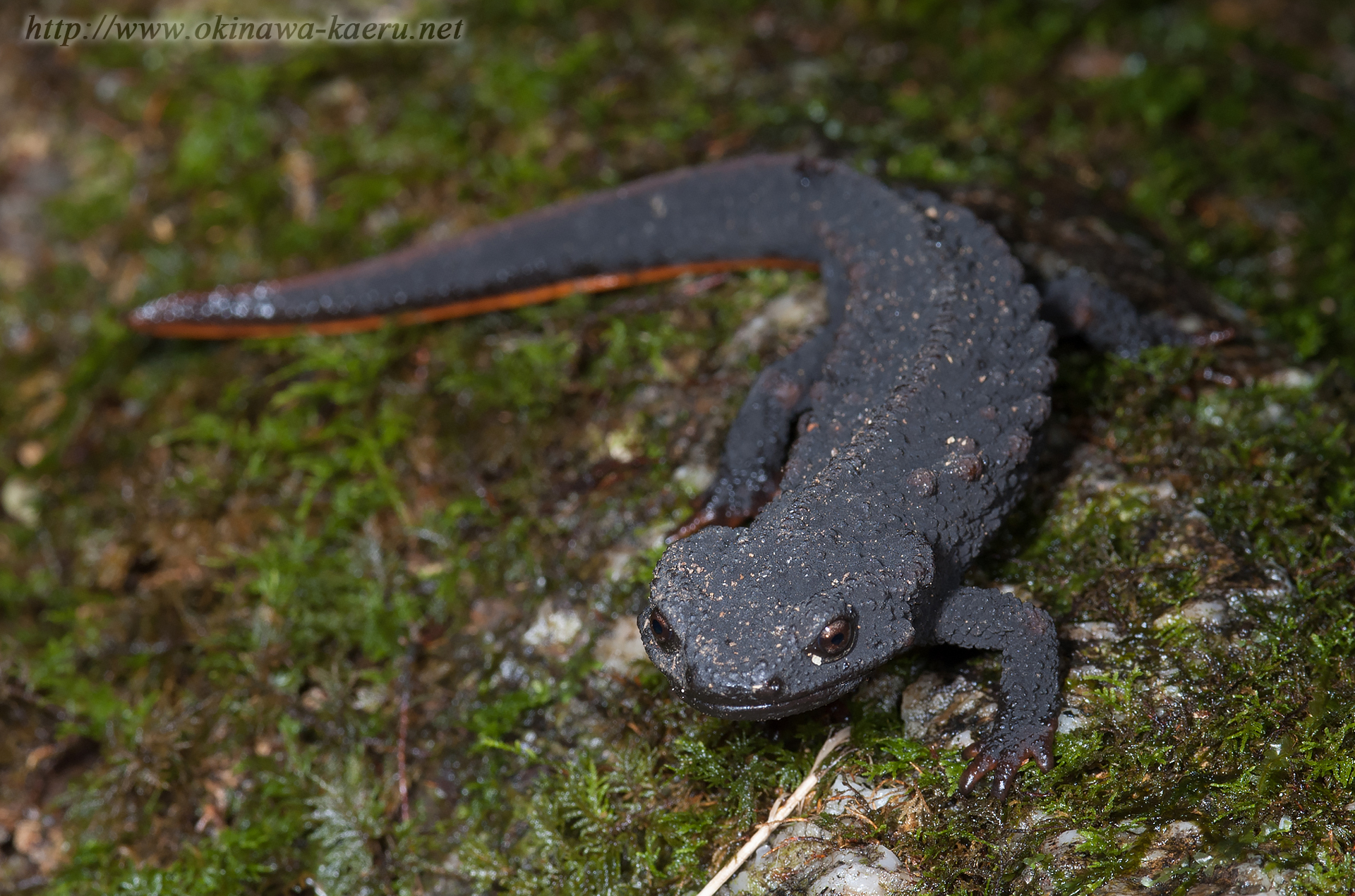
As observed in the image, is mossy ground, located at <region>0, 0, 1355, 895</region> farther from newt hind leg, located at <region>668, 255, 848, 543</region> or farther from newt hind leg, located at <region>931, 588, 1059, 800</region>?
newt hind leg, located at <region>668, 255, 848, 543</region>

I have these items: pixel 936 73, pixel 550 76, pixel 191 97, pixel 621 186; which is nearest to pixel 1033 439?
pixel 621 186

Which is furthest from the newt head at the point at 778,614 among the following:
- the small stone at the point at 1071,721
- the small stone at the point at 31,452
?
the small stone at the point at 31,452

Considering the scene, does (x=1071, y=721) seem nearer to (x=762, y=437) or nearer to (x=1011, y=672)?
(x=1011, y=672)

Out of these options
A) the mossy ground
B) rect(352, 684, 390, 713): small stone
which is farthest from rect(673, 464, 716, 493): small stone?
rect(352, 684, 390, 713): small stone

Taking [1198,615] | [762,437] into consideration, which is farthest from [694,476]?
[1198,615]

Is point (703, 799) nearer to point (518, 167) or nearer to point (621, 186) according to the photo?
point (621, 186)

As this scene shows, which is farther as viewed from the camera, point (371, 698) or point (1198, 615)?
point (371, 698)
